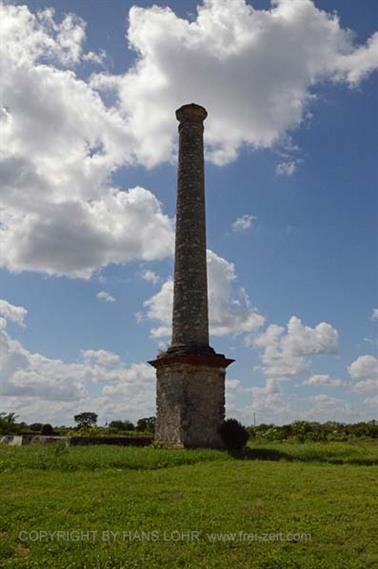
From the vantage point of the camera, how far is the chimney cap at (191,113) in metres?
20.9

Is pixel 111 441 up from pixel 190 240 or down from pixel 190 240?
down

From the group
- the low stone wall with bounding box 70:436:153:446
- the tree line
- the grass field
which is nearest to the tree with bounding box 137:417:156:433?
the tree line

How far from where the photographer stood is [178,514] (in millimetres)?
8688

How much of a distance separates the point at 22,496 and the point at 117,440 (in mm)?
8922

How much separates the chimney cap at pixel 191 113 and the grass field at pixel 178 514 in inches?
510

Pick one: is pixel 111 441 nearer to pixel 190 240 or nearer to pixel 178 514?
pixel 190 240

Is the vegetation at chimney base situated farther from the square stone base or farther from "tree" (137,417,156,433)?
"tree" (137,417,156,433)

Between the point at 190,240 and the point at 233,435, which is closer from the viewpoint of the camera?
the point at 233,435

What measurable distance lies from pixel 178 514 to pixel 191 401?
913cm

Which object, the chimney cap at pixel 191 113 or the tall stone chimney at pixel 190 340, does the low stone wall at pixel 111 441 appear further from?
the chimney cap at pixel 191 113

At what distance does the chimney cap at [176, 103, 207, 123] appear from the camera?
20922 millimetres

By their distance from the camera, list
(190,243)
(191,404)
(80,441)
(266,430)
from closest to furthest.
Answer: (80,441) < (191,404) < (190,243) < (266,430)

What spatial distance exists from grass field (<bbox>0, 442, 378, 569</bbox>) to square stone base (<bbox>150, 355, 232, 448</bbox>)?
339cm

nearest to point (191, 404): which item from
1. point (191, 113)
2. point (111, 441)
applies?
point (111, 441)
